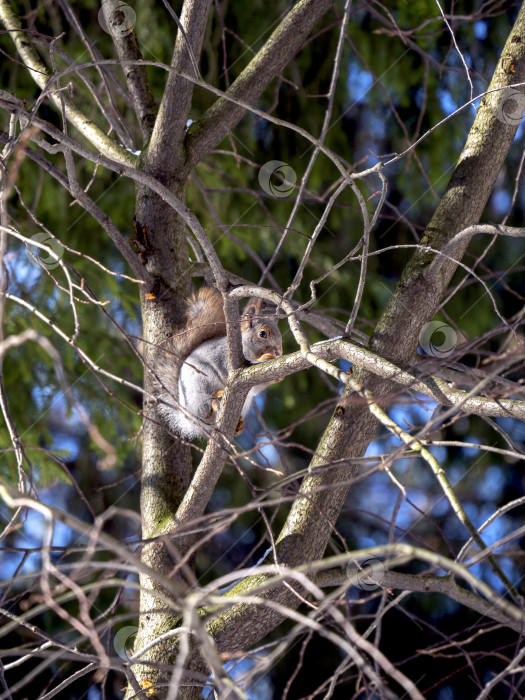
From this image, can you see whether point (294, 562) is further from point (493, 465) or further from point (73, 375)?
point (493, 465)

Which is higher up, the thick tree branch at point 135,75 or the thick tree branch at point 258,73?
the thick tree branch at point 135,75

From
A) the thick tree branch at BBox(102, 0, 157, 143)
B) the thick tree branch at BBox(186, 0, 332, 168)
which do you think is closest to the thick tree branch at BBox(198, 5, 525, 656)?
the thick tree branch at BBox(186, 0, 332, 168)

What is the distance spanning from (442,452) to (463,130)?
3.73ft

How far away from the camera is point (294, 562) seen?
4.14ft

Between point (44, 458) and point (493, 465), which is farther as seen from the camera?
point (493, 465)

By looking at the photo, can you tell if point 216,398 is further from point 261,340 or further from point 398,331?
point 398,331

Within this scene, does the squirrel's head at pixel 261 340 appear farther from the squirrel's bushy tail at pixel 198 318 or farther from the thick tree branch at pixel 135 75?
the thick tree branch at pixel 135 75


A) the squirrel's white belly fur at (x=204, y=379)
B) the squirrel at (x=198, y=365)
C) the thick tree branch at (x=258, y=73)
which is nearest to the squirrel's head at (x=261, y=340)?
the squirrel at (x=198, y=365)

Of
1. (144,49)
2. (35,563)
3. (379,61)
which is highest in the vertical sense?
(144,49)

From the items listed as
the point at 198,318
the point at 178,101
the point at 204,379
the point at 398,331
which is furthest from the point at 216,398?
the point at 178,101

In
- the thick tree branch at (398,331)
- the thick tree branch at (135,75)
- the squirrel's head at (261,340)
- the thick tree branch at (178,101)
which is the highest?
the thick tree branch at (135,75)

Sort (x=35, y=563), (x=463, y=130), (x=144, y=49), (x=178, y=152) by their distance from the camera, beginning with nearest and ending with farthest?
(x=178, y=152) < (x=144, y=49) < (x=463, y=130) < (x=35, y=563)

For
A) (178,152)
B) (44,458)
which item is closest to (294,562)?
(178,152)

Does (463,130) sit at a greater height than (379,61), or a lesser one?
lesser
